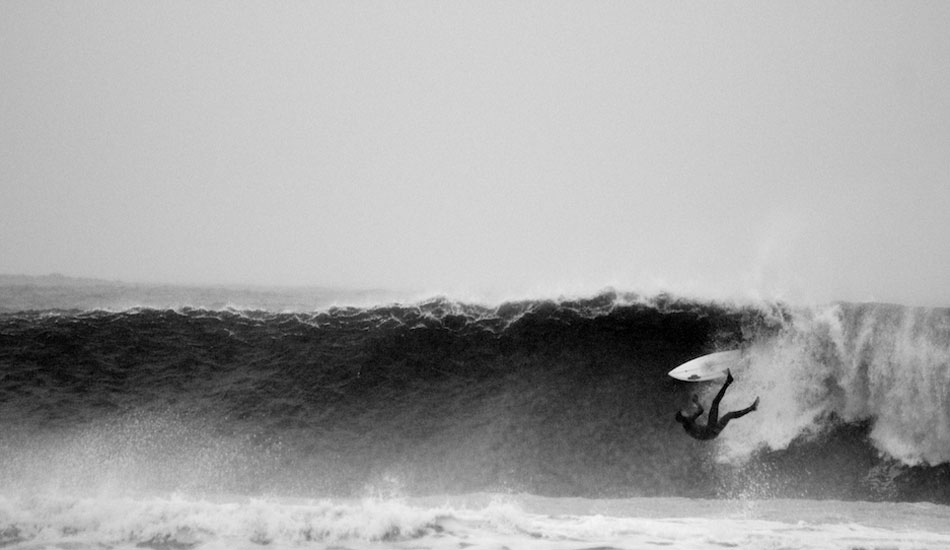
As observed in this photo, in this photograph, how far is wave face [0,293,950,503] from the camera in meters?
7.31

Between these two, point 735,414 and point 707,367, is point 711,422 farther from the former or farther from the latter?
point 707,367

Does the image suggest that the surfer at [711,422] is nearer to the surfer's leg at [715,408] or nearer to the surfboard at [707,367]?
the surfer's leg at [715,408]

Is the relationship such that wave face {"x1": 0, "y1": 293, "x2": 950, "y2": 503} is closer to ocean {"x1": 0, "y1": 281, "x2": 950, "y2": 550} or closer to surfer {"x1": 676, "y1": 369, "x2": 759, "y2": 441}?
ocean {"x1": 0, "y1": 281, "x2": 950, "y2": 550}

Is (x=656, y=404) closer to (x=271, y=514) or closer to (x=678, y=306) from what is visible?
(x=678, y=306)

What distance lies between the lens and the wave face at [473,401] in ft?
24.0

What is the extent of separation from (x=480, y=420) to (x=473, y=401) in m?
0.31

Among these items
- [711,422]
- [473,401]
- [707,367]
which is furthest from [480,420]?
[707,367]

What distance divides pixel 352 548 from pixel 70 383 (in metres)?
4.96

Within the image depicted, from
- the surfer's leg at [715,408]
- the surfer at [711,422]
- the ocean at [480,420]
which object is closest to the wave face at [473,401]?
the ocean at [480,420]

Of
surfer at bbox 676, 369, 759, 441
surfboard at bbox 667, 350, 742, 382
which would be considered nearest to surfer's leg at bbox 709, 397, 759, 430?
surfer at bbox 676, 369, 759, 441

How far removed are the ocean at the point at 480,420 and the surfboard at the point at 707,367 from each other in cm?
12

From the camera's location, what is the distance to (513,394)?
26.7 ft

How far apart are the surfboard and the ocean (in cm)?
12

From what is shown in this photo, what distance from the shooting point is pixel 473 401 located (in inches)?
318
